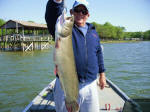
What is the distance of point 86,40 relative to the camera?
117 inches

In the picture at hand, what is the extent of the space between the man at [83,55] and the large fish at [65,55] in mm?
342

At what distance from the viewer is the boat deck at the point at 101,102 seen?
17.1ft

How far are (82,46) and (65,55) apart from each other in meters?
0.55

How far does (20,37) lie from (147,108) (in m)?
32.0

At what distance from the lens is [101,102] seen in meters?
5.78

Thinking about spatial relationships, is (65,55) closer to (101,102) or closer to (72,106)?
(72,106)

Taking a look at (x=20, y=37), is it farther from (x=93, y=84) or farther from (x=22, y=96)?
(x=93, y=84)

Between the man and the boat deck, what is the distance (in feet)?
7.27

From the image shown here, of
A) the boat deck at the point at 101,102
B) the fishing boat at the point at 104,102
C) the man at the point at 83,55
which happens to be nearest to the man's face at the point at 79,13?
the man at the point at 83,55

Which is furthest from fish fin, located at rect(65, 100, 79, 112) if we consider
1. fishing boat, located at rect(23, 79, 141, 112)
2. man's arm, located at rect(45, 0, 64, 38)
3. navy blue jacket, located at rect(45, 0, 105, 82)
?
fishing boat, located at rect(23, 79, 141, 112)

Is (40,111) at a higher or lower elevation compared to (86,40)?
lower

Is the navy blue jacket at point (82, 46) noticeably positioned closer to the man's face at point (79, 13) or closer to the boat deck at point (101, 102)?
the man's face at point (79, 13)

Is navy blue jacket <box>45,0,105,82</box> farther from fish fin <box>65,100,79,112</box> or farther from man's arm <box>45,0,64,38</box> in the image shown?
fish fin <box>65,100,79,112</box>

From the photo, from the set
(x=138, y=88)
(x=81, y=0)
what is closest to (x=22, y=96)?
(x=138, y=88)
